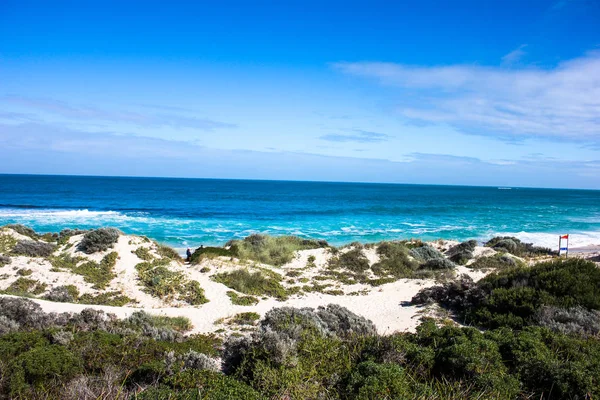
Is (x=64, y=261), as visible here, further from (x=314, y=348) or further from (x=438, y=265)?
(x=438, y=265)

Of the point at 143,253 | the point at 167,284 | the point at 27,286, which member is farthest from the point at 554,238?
the point at 27,286

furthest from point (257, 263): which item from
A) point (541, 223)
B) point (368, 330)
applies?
point (541, 223)

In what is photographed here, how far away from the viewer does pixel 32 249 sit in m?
18.2

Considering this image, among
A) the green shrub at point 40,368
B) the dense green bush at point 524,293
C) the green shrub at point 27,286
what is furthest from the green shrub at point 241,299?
the green shrub at point 40,368

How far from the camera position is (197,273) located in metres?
17.6

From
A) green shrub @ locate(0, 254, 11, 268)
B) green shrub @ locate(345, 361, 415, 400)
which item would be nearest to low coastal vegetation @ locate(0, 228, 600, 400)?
green shrub @ locate(345, 361, 415, 400)

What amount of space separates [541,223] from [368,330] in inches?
→ 1944

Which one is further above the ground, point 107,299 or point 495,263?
point 495,263

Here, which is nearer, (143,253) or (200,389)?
(200,389)

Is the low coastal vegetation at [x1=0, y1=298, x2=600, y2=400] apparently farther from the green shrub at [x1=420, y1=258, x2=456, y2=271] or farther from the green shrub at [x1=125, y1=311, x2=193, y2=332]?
the green shrub at [x1=420, y1=258, x2=456, y2=271]

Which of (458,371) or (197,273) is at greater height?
(458,371)

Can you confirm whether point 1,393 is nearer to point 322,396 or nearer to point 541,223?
point 322,396

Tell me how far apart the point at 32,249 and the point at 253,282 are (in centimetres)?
1127

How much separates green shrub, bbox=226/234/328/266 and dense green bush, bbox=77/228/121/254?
20.8 ft
